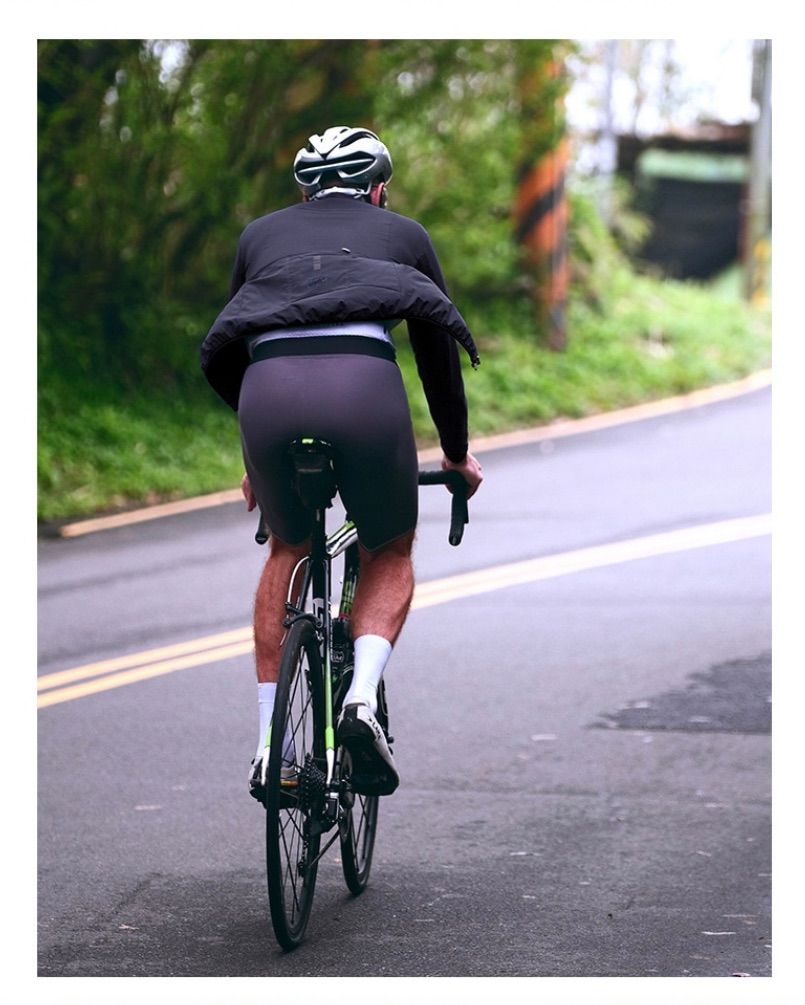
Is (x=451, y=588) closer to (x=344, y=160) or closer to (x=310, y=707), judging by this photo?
(x=310, y=707)

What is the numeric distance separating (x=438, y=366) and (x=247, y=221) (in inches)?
460

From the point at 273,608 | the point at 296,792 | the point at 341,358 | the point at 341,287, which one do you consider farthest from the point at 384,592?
the point at 341,287

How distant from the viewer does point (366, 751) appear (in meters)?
4.91

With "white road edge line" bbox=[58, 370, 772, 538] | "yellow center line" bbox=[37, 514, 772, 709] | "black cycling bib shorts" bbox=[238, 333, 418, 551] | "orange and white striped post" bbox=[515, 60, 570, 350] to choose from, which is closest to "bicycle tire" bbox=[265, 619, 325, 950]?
"black cycling bib shorts" bbox=[238, 333, 418, 551]

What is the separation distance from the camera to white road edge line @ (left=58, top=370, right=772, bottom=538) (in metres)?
13.4

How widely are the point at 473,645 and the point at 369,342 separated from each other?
545 cm

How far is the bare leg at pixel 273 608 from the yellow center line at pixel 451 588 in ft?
13.1

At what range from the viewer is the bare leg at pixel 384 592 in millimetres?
5035

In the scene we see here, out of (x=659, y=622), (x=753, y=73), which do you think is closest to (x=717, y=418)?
(x=659, y=622)

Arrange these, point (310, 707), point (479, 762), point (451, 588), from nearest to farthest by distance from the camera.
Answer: point (310, 707) < point (479, 762) < point (451, 588)

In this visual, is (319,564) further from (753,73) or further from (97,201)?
(753,73)

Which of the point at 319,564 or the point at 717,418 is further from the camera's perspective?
the point at 717,418
